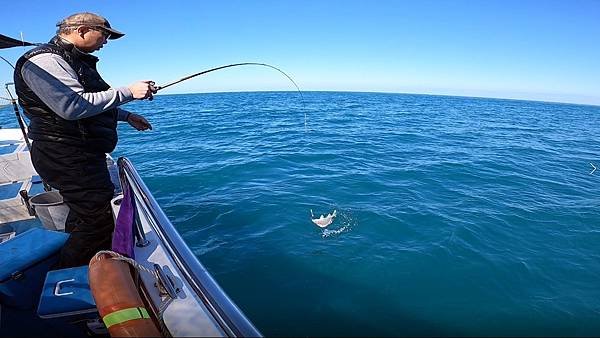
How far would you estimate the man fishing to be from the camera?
212 cm

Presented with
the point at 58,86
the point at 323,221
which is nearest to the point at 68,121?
the point at 58,86

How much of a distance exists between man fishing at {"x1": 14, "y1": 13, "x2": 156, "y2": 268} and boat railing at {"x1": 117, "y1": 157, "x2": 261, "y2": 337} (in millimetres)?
532

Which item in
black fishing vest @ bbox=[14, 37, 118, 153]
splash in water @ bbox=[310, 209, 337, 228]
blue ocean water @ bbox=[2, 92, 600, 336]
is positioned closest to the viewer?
black fishing vest @ bbox=[14, 37, 118, 153]

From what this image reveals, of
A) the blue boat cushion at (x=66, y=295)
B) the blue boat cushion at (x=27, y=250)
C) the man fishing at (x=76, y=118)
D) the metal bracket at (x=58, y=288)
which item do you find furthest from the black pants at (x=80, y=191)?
the metal bracket at (x=58, y=288)

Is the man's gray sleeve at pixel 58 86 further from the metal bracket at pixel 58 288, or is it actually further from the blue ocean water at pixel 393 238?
the blue ocean water at pixel 393 238

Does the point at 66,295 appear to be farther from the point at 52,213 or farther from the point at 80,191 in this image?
the point at 52,213

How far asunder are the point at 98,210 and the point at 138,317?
160 cm

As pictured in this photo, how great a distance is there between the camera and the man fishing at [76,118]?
6.94 feet

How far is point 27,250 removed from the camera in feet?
8.82

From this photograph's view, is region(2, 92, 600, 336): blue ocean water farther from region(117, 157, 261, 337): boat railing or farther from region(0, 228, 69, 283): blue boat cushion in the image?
region(0, 228, 69, 283): blue boat cushion

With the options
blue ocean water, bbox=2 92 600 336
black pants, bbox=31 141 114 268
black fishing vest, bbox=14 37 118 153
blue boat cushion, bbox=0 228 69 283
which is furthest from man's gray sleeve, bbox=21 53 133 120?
blue ocean water, bbox=2 92 600 336

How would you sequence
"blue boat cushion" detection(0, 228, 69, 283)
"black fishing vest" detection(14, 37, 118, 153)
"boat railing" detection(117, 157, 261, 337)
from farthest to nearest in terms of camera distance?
1. "blue boat cushion" detection(0, 228, 69, 283)
2. "black fishing vest" detection(14, 37, 118, 153)
3. "boat railing" detection(117, 157, 261, 337)

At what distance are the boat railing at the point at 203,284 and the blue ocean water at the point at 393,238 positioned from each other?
1926 mm

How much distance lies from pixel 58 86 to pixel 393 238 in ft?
16.7
